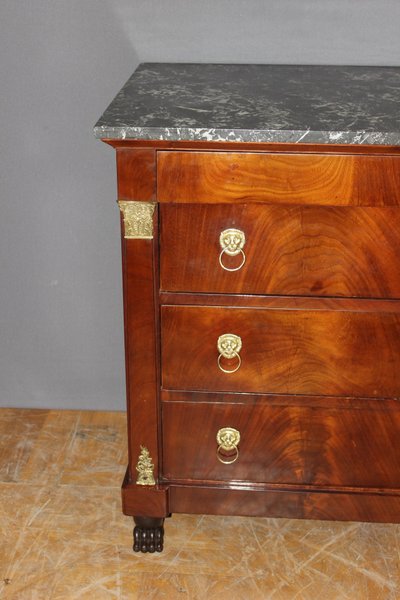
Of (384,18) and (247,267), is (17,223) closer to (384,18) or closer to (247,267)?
(247,267)

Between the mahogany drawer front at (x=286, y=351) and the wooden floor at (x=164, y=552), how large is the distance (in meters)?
0.46

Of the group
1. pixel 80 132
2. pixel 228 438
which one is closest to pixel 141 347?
pixel 228 438

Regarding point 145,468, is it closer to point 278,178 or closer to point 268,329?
point 268,329

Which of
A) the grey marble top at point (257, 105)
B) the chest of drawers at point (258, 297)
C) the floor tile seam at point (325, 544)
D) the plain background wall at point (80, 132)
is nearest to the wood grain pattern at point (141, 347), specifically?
the chest of drawers at point (258, 297)

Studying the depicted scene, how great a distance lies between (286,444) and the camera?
1.87 metres

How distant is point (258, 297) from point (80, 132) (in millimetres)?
769

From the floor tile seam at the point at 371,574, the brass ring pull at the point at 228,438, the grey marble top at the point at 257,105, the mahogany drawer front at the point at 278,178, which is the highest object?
the grey marble top at the point at 257,105

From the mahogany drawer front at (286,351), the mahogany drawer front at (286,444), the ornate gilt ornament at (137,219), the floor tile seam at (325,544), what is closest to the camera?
the ornate gilt ornament at (137,219)

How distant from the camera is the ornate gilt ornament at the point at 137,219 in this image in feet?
5.34

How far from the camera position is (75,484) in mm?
2238

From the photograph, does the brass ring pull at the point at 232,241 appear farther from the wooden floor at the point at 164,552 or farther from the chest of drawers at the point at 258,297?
the wooden floor at the point at 164,552

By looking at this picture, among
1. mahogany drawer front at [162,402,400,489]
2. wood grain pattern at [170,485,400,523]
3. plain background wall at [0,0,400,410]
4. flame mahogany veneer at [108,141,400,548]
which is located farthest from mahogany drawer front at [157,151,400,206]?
wood grain pattern at [170,485,400,523]

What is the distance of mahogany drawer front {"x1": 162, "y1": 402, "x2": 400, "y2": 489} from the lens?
183 cm

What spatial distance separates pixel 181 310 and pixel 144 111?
415mm
